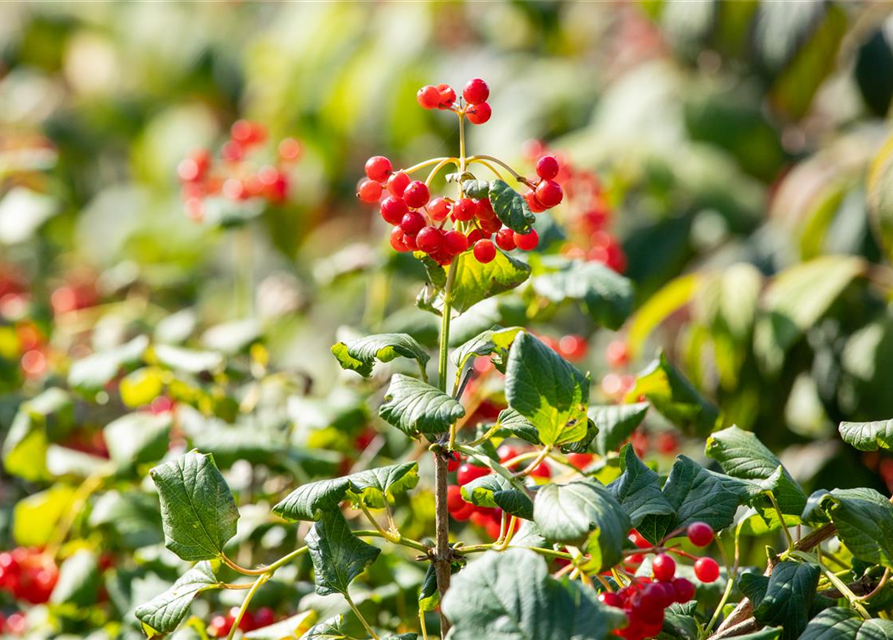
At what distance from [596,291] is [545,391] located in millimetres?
366

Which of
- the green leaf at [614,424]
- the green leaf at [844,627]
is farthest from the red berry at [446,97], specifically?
the green leaf at [844,627]

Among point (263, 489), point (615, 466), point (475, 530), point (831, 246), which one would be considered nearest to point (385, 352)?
point (615, 466)

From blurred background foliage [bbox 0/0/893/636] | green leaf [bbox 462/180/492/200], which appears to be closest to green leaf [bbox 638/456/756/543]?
green leaf [bbox 462/180/492/200]

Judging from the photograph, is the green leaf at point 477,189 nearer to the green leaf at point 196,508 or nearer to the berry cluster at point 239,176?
the green leaf at point 196,508

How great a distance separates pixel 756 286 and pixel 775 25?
581mm

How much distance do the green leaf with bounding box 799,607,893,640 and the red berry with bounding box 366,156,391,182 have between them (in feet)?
1.39

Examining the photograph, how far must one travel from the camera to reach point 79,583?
1001 millimetres

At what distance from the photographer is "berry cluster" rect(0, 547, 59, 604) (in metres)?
1.06

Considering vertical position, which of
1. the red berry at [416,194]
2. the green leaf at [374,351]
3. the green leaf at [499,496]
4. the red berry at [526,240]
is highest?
the red berry at [416,194]

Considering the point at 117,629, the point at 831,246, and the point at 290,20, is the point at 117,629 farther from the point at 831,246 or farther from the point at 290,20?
the point at 290,20

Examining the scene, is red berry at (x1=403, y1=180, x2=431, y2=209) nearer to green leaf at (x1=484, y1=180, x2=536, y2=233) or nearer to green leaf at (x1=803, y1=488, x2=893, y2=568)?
green leaf at (x1=484, y1=180, x2=536, y2=233)

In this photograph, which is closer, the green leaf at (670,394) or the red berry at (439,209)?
the red berry at (439,209)

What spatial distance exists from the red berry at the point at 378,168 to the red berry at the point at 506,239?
0.10 m

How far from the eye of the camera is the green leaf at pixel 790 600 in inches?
24.9
